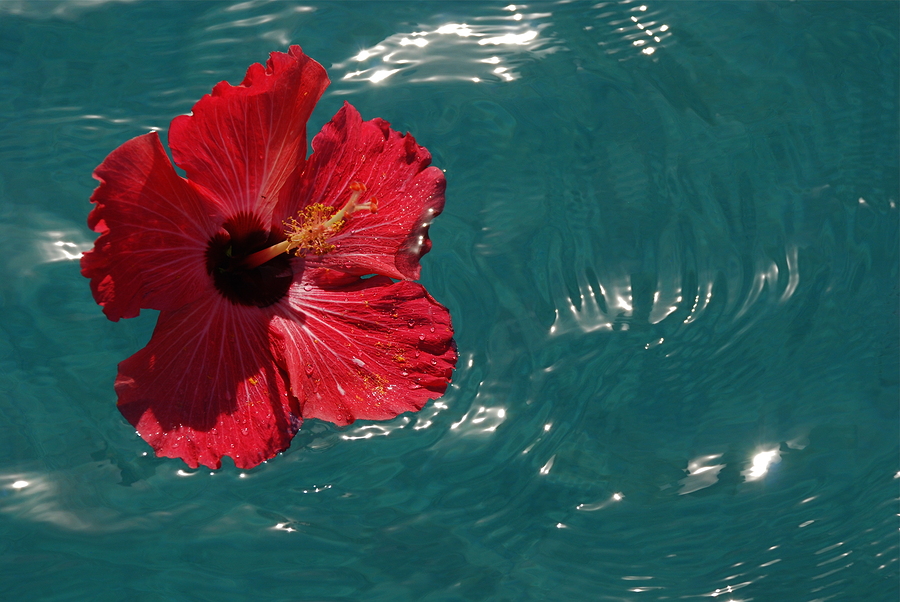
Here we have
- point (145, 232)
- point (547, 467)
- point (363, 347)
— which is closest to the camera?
point (145, 232)

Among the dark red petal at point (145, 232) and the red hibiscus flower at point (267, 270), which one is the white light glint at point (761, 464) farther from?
the dark red petal at point (145, 232)

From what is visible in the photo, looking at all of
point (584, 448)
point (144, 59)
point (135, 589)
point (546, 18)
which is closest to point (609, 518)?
point (584, 448)

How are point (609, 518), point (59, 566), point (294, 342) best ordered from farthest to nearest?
point (609, 518) → point (59, 566) → point (294, 342)

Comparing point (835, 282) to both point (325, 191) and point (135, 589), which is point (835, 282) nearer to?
point (325, 191)

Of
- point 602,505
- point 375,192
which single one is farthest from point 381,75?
point 602,505

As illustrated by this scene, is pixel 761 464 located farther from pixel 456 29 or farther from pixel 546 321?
pixel 456 29

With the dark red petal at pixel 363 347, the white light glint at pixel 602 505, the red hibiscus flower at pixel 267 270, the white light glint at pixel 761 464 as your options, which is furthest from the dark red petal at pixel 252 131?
the white light glint at pixel 761 464

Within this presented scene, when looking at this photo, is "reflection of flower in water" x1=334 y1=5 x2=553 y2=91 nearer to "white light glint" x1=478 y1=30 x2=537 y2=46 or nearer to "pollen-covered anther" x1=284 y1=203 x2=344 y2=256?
"white light glint" x1=478 y1=30 x2=537 y2=46
